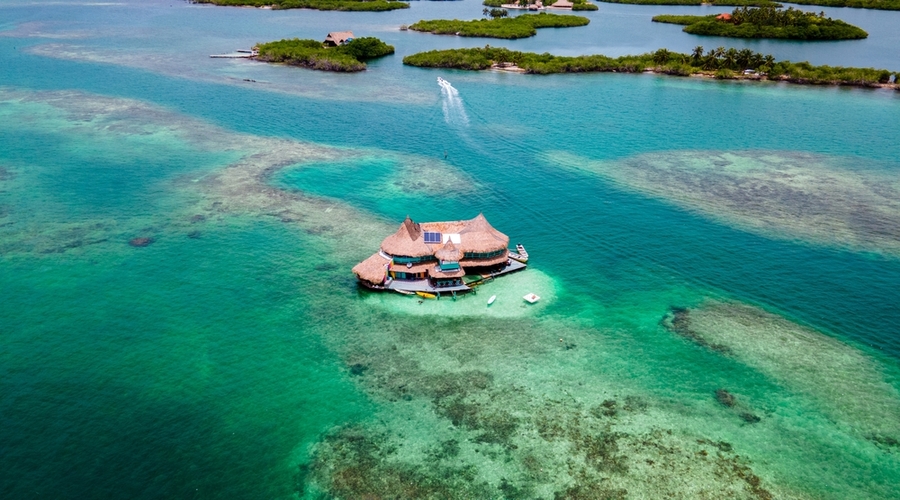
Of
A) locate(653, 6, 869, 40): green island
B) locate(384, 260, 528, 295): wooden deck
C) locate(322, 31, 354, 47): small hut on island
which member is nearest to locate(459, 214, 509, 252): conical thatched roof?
locate(384, 260, 528, 295): wooden deck

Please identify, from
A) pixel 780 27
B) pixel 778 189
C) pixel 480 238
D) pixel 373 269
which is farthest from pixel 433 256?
pixel 780 27

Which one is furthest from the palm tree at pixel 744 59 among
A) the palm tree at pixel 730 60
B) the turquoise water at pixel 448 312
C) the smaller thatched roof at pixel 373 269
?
the smaller thatched roof at pixel 373 269

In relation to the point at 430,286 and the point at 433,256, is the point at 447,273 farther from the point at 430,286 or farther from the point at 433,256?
the point at 433,256

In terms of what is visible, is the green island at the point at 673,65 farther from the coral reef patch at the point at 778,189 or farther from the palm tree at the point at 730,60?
the coral reef patch at the point at 778,189

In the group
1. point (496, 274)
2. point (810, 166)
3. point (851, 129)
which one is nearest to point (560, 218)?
point (496, 274)

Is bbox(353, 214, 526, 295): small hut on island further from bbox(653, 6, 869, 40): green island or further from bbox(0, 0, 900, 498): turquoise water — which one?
bbox(653, 6, 869, 40): green island
